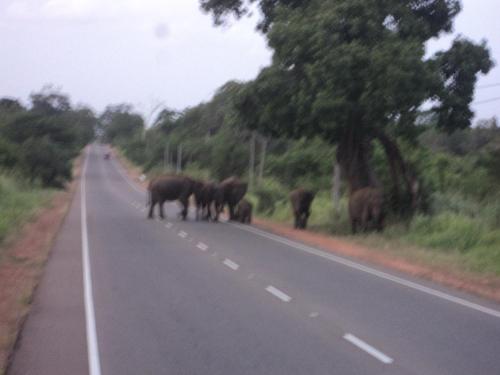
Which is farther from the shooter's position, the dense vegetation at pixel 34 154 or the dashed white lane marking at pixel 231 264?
the dense vegetation at pixel 34 154

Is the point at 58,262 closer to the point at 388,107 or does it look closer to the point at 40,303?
the point at 40,303

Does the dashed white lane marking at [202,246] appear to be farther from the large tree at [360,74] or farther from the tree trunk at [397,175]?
the tree trunk at [397,175]

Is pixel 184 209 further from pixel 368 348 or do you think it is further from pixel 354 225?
pixel 368 348

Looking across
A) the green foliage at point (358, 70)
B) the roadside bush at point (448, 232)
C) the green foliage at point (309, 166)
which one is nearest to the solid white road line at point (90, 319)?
the green foliage at point (358, 70)

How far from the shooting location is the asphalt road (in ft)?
26.2

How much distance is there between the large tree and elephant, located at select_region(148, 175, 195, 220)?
16.9ft

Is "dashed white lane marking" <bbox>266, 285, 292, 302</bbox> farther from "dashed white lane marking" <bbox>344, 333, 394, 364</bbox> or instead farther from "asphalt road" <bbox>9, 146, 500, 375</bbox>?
"dashed white lane marking" <bbox>344, 333, 394, 364</bbox>

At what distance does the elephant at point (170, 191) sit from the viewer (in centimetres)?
3003

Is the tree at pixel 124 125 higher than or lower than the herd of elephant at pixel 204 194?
higher

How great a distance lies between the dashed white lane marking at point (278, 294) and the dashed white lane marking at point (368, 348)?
2516 millimetres

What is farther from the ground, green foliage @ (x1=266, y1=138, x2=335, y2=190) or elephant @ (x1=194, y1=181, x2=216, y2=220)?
green foliage @ (x1=266, y1=138, x2=335, y2=190)

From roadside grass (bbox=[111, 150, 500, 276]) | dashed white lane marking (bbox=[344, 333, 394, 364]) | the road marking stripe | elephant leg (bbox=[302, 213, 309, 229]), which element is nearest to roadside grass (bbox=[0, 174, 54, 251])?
the road marking stripe

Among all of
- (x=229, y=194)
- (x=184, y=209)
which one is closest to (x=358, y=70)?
(x=229, y=194)

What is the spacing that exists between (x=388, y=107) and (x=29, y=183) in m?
35.2
